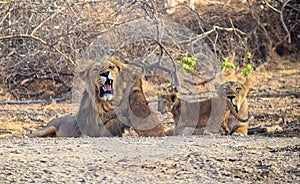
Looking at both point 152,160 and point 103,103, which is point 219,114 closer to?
point 103,103

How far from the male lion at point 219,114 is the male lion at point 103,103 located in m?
0.64

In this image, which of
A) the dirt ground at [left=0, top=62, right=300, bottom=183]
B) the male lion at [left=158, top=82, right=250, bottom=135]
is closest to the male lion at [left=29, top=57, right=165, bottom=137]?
the male lion at [left=158, top=82, right=250, bottom=135]

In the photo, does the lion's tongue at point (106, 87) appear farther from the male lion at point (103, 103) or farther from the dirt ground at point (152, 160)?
the dirt ground at point (152, 160)

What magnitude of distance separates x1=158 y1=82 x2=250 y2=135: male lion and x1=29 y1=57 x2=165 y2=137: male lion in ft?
2.09

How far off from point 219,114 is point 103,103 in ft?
4.73

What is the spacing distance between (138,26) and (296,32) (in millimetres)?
5233

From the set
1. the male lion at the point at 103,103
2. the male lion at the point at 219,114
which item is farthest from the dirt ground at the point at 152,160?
the male lion at the point at 219,114

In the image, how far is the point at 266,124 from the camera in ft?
29.5

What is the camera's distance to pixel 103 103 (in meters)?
7.47

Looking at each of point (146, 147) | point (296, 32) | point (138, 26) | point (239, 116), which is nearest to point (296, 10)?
point (296, 32)

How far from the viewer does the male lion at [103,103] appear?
23.8ft

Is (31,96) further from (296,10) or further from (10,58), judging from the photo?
(296,10)

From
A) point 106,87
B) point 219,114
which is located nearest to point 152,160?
point 106,87

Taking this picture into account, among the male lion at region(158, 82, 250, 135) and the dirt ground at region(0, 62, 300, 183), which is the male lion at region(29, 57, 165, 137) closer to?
the male lion at region(158, 82, 250, 135)
